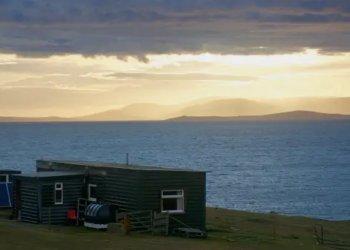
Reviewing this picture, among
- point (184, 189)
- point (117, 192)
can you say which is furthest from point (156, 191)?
point (117, 192)

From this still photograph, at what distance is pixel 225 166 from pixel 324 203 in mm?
52436

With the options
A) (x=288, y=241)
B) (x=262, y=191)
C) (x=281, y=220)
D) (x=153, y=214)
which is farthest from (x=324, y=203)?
(x=153, y=214)

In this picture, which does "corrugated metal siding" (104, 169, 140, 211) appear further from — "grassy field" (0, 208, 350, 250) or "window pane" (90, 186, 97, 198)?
"grassy field" (0, 208, 350, 250)

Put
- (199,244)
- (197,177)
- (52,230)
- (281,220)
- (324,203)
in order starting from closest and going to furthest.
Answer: (199,244) < (52,230) < (197,177) < (281,220) < (324,203)

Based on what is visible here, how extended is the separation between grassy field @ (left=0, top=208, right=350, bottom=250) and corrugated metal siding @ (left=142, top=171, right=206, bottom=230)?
138 centimetres

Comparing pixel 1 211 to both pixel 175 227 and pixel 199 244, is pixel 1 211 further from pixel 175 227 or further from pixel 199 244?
pixel 199 244

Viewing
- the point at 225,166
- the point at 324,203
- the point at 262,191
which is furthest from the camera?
the point at 225,166

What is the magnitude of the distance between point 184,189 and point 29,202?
726 cm

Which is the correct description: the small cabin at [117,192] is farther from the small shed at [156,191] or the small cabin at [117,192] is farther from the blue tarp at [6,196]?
the blue tarp at [6,196]

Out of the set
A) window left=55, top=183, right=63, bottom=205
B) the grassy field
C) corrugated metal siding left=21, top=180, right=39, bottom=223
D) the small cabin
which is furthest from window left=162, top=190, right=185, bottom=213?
corrugated metal siding left=21, top=180, right=39, bottom=223

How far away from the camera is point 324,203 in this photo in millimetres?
77000

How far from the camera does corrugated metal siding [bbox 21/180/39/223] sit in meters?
34.3

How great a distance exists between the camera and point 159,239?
3050 cm

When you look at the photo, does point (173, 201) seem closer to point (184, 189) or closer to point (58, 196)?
point (184, 189)
